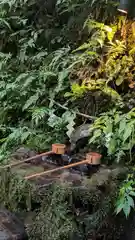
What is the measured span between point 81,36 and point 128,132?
1942mm

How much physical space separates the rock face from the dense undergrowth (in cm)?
46

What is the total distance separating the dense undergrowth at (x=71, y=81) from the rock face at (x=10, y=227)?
0.46m

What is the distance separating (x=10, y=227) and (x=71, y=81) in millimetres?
1915

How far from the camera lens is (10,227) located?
304 centimetres

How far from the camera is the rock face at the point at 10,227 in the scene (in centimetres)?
293

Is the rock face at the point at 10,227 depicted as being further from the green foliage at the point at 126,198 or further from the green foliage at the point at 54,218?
the green foliage at the point at 126,198

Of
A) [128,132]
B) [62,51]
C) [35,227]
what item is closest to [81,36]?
[62,51]

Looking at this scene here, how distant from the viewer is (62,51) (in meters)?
4.67

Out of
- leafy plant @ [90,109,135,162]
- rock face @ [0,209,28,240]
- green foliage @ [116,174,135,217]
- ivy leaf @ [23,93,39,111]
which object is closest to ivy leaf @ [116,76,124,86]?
leafy plant @ [90,109,135,162]

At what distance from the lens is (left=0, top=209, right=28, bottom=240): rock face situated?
9.61ft

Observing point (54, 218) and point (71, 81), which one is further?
point (71, 81)

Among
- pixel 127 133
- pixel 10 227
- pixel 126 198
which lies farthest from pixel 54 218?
pixel 127 133

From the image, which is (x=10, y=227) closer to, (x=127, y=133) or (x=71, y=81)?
(x=127, y=133)

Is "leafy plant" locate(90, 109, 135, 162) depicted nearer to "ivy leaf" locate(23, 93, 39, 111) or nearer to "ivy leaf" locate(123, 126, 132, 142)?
"ivy leaf" locate(123, 126, 132, 142)
